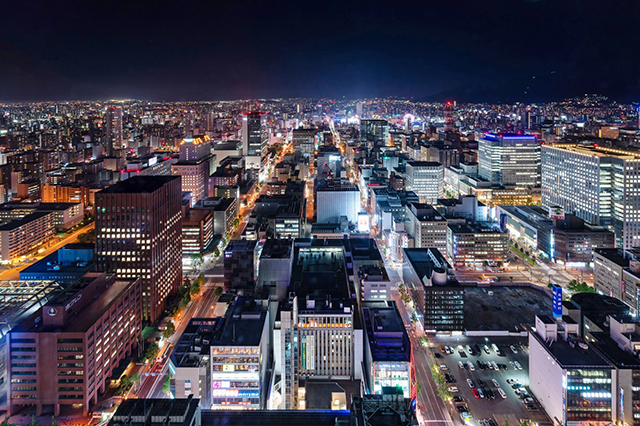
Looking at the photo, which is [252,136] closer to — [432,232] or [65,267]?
[432,232]

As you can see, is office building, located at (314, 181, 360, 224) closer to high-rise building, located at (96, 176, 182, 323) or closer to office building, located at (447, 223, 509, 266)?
office building, located at (447, 223, 509, 266)

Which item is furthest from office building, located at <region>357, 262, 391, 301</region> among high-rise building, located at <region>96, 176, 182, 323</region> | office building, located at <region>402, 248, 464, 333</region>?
high-rise building, located at <region>96, 176, 182, 323</region>

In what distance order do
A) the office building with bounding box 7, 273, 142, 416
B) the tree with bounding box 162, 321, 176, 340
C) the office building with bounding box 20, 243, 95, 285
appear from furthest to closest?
the office building with bounding box 20, 243, 95, 285, the tree with bounding box 162, 321, 176, 340, the office building with bounding box 7, 273, 142, 416

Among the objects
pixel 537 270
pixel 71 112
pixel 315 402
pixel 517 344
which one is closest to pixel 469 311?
pixel 517 344

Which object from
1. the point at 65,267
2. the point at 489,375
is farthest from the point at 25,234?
the point at 489,375

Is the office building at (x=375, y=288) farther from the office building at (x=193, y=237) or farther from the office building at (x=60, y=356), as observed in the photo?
the office building at (x=193, y=237)

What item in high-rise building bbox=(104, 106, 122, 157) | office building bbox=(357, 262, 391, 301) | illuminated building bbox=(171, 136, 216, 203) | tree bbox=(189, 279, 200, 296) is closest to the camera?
office building bbox=(357, 262, 391, 301)
